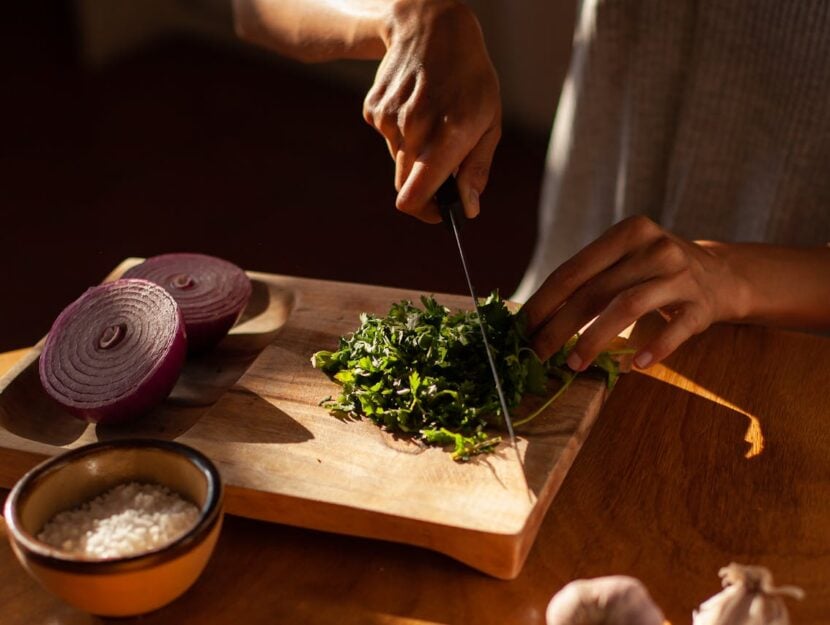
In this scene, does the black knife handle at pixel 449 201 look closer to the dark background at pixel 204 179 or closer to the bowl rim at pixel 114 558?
the bowl rim at pixel 114 558

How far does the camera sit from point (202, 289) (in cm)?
189

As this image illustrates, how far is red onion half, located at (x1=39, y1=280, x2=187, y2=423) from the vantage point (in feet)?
5.35

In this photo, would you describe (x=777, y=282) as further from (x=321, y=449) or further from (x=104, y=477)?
(x=104, y=477)

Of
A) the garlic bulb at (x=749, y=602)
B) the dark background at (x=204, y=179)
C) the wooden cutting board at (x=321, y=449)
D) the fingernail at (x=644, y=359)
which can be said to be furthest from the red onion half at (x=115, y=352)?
the dark background at (x=204, y=179)

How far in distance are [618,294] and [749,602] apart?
617mm

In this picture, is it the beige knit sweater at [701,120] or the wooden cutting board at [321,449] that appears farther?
the beige knit sweater at [701,120]

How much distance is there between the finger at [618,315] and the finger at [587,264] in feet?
0.19

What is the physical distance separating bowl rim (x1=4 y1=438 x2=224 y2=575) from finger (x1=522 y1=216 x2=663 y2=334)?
2.03ft

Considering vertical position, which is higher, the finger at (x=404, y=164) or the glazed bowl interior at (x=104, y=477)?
the finger at (x=404, y=164)

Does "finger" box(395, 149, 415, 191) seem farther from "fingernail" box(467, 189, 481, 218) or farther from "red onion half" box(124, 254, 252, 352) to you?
"red onion half" box(124, 254, 252, 352)

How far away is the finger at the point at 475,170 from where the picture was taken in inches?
68.9

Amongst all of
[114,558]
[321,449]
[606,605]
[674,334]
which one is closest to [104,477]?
[114,558]

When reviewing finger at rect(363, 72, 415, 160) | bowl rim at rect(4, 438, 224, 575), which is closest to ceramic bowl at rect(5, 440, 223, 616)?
bowl rim at rect(4, 438, 224, 575)

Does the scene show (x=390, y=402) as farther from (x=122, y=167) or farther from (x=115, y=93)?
(x=115, y=93)
